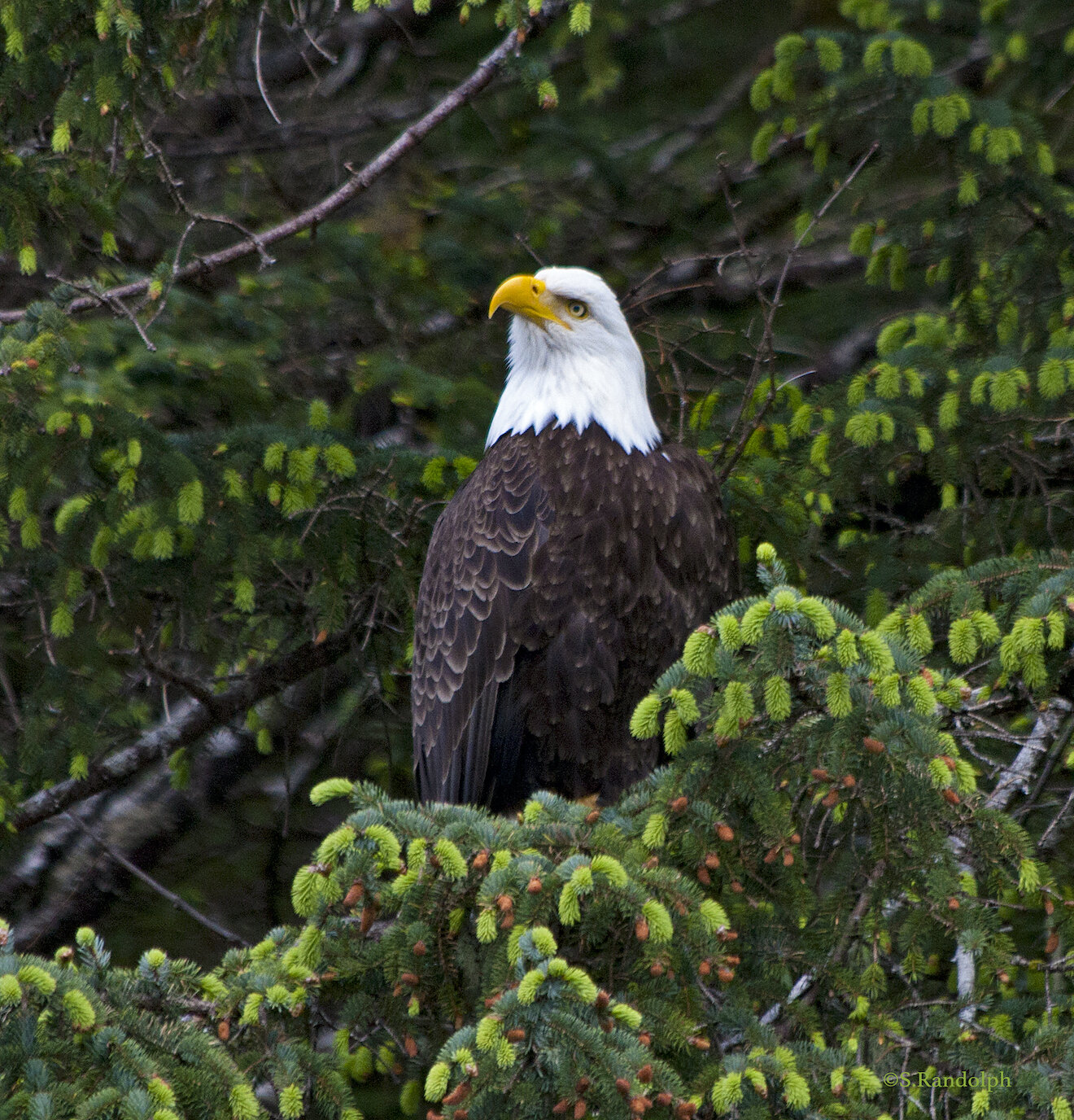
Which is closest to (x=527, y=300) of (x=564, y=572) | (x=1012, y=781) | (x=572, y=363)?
(x=572, y=363)

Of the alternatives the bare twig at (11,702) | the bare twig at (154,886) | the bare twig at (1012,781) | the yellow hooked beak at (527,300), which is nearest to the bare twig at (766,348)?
the yellow hooked beak at (527,300)

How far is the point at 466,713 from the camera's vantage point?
4184 mm

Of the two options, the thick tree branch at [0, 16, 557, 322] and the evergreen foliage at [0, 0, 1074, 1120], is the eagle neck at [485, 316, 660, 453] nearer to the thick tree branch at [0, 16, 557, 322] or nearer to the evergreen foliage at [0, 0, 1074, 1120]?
the evergreen foliage at [0, 0, 1074, 1120]

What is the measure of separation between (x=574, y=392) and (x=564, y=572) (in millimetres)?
635

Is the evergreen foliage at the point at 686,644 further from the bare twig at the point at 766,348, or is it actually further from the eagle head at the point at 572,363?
the eagle head at the point at 572,363

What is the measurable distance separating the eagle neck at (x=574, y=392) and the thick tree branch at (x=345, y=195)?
2.05 ft

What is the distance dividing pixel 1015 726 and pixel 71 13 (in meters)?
3.08

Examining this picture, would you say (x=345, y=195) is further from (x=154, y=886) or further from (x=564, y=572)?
(x=154, y=886)

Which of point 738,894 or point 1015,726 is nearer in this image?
point 738,894

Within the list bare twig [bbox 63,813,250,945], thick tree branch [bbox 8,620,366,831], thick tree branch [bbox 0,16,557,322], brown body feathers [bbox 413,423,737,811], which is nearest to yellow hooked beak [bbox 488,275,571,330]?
brown body feathers [bbox 413,423,737,811]

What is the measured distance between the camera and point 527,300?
14.0ft

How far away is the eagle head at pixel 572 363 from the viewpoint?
13.9ft

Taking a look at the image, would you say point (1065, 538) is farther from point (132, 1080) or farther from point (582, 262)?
point (132, 1080)

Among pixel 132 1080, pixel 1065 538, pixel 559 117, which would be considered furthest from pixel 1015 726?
pixel 559 117
